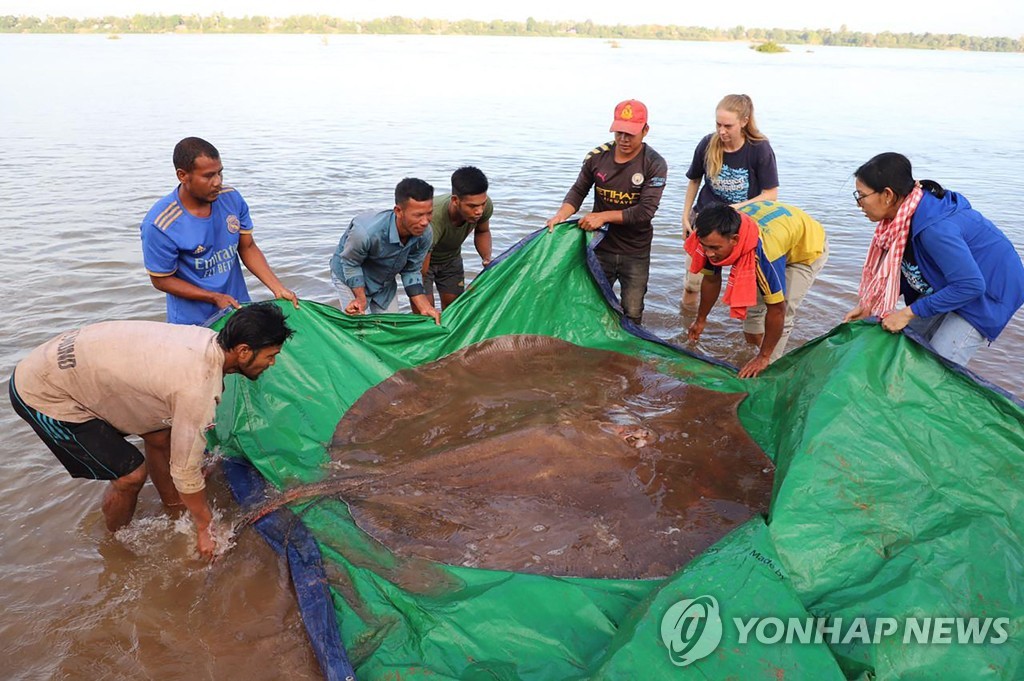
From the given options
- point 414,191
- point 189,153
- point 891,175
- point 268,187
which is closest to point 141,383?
point 189,153

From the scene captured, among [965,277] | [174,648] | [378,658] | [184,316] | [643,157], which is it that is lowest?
[174,648]

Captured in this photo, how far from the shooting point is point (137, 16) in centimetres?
7675

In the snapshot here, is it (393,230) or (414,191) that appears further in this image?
(393,230)

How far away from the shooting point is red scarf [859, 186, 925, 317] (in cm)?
340

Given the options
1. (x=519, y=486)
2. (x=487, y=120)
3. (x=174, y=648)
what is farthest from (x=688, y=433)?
(x=487, y=120)

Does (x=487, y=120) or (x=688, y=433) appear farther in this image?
(x=487, y=120)

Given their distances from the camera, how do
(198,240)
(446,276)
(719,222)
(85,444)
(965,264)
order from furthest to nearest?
(446,276) → (719,222) → (198,240) → (965,264) → (85,444)

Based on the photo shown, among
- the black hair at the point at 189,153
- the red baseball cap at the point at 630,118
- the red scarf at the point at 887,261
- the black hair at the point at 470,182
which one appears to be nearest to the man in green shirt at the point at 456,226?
the black hair at the point at 470,182

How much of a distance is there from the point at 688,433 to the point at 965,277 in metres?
1.55

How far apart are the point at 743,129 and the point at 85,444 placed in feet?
15.4

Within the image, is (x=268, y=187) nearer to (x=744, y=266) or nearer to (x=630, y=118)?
(x=630, y=118)

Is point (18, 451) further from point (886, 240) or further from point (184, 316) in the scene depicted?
point (886, 240)

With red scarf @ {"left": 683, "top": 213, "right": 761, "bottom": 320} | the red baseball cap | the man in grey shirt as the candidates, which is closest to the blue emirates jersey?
the man in grey shirt

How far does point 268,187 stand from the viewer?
11297 millimetres
